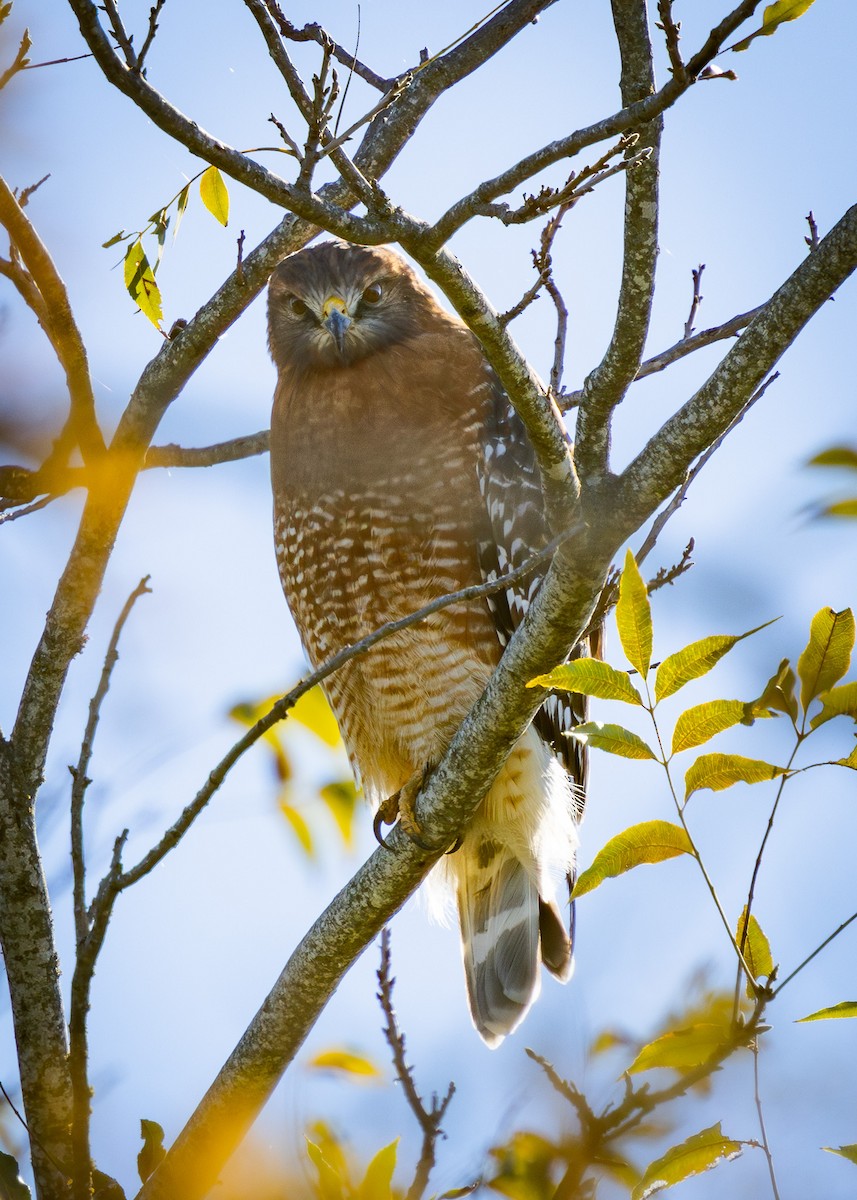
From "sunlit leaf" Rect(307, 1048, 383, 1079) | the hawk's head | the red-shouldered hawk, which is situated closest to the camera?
"sunlit leaf" Rect(307, 1048, 383, 1079)

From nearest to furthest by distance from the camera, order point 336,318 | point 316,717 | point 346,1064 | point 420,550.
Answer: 1. point 346,1064
2. point 316,717
3. point 420,550
4. point 336,318

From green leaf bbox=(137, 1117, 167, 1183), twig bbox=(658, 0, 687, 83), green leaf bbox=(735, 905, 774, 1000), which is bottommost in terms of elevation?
green leaf bbox=(735, 905, 774, 1000)

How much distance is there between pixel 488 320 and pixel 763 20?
33.0 inches

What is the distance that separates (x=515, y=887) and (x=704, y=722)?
10.3ft

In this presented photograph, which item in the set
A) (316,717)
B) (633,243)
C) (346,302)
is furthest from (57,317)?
(346,302)

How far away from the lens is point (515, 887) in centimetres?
554

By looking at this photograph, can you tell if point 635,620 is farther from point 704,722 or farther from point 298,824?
point 298,824

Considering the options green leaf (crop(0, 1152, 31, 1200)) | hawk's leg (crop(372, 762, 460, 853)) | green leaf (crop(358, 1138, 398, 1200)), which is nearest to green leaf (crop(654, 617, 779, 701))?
green leaf (crop(358, 1138, 398, 1200))

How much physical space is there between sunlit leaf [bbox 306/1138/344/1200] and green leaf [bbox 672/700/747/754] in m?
1.09

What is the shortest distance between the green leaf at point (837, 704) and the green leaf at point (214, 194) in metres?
2.14

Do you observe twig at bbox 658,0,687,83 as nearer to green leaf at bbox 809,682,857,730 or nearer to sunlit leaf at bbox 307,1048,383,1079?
green leaf at bbox 809,682,857,730

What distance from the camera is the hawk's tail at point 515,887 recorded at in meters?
5.19

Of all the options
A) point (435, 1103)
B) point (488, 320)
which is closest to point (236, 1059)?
point (435, 1103)

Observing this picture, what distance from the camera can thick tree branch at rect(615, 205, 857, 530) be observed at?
285 cm
